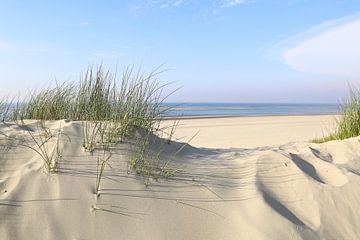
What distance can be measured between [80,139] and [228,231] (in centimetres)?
162

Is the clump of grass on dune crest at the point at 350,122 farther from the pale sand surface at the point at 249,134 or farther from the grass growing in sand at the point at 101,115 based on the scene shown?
the grass growing in sand at the point at 101,115

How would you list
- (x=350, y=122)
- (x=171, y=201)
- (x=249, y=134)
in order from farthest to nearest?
(x=249, y=134) → (x=350, y=122) → (x=171, y=201)

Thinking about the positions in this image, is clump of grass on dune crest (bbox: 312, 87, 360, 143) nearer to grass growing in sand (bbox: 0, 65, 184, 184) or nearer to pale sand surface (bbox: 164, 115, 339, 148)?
pale sand surface (bbox: 164, 115, 339, 148)

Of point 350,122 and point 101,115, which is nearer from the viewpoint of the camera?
point 101,115

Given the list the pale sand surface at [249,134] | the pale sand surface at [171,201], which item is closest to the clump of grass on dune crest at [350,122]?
the pale sand surface at [249,134]

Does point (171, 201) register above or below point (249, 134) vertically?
above

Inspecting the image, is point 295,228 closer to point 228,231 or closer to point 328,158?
point 228,231

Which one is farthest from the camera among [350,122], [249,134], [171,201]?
[249,134]

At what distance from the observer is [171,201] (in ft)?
9.49

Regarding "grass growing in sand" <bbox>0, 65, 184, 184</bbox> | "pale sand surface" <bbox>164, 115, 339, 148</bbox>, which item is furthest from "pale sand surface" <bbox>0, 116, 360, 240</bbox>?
"pale sand surface" <bbox>164, 115, 339, 148</bbox>

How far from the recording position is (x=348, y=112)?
6.32m

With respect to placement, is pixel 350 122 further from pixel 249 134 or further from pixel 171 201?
pixel 249 134

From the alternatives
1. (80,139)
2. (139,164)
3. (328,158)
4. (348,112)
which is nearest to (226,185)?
(139,164)

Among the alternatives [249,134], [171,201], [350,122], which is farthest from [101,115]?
[249,134]
